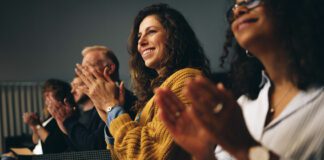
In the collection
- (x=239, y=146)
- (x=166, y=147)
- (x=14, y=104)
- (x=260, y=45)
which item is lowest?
(x=14, y=104)

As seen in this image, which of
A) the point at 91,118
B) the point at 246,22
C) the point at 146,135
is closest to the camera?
the point at 246,22

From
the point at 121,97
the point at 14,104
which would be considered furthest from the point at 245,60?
the point at 14,104

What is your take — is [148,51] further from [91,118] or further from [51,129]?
[51,129]

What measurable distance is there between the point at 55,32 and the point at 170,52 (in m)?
3.36

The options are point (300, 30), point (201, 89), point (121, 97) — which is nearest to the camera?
point (201, 89)

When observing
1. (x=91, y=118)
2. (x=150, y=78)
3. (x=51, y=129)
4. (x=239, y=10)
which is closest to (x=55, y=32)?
(x=51, y=129)

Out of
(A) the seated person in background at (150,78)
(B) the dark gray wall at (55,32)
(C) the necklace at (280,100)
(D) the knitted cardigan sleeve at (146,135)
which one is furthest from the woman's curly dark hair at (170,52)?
(B) the dark gray wall at (55,32)

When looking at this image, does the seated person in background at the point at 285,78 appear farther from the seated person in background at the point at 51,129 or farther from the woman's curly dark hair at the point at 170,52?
the seated person in background at the point at 51,129

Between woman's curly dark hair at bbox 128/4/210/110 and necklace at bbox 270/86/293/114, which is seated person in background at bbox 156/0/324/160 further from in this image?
woman's curly dark hair at bbox 128/4/210/110

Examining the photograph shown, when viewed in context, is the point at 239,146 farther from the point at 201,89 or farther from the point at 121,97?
the point at 121,97

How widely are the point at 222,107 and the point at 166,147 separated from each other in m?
0.53

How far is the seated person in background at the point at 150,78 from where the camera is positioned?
1.07 meters

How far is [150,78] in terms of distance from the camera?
1.49m

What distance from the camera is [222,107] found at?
548 mm
